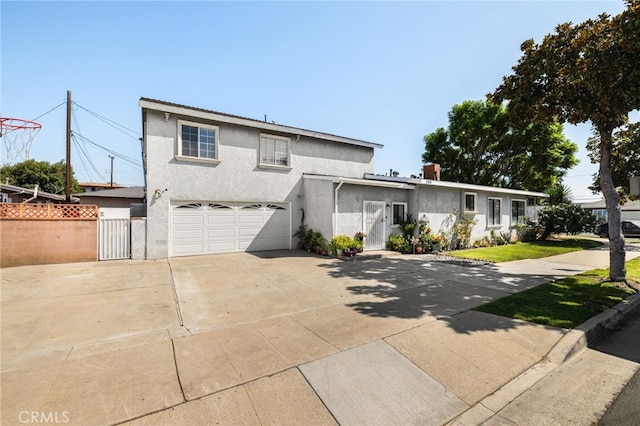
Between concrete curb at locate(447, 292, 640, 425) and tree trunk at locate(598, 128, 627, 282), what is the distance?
6.42 ft

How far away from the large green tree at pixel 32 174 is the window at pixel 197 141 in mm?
34096

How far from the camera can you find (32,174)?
35406 millimetres

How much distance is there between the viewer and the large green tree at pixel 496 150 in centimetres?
2081

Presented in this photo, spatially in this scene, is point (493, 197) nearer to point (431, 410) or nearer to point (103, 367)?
point (431, 410)

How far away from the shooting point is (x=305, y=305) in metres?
5.45

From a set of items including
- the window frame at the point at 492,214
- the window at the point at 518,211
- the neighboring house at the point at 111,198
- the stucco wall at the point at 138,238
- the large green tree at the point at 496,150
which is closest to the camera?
the stucco wall at the point at 138,238

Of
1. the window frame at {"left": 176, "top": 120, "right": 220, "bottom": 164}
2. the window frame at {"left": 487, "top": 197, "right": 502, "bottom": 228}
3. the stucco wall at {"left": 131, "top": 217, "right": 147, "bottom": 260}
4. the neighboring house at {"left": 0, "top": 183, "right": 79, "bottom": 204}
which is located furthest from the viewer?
the window frame at {"left": 487, "top": 197, "right": 502, "bottom": 228}

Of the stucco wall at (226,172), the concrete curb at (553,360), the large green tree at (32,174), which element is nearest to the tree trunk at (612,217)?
the concrete curb at (553,360)

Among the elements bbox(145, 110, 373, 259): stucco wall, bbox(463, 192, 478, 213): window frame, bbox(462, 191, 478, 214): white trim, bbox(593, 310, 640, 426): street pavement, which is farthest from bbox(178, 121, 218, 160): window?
bbox(463, 192, 478, 213): window frame

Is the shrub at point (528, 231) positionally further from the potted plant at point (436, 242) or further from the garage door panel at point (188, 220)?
the garage door panel at point (188, 220)

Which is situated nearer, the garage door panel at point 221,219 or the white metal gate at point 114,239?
the white metal gate at point 114,239

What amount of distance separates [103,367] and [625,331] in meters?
8.15

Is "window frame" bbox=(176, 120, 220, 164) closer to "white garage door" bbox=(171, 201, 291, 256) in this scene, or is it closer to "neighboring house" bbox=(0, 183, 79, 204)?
"white garage door" bbox=(171, 201, 291, 256)

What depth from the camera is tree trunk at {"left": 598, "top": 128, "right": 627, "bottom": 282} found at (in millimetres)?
7312
